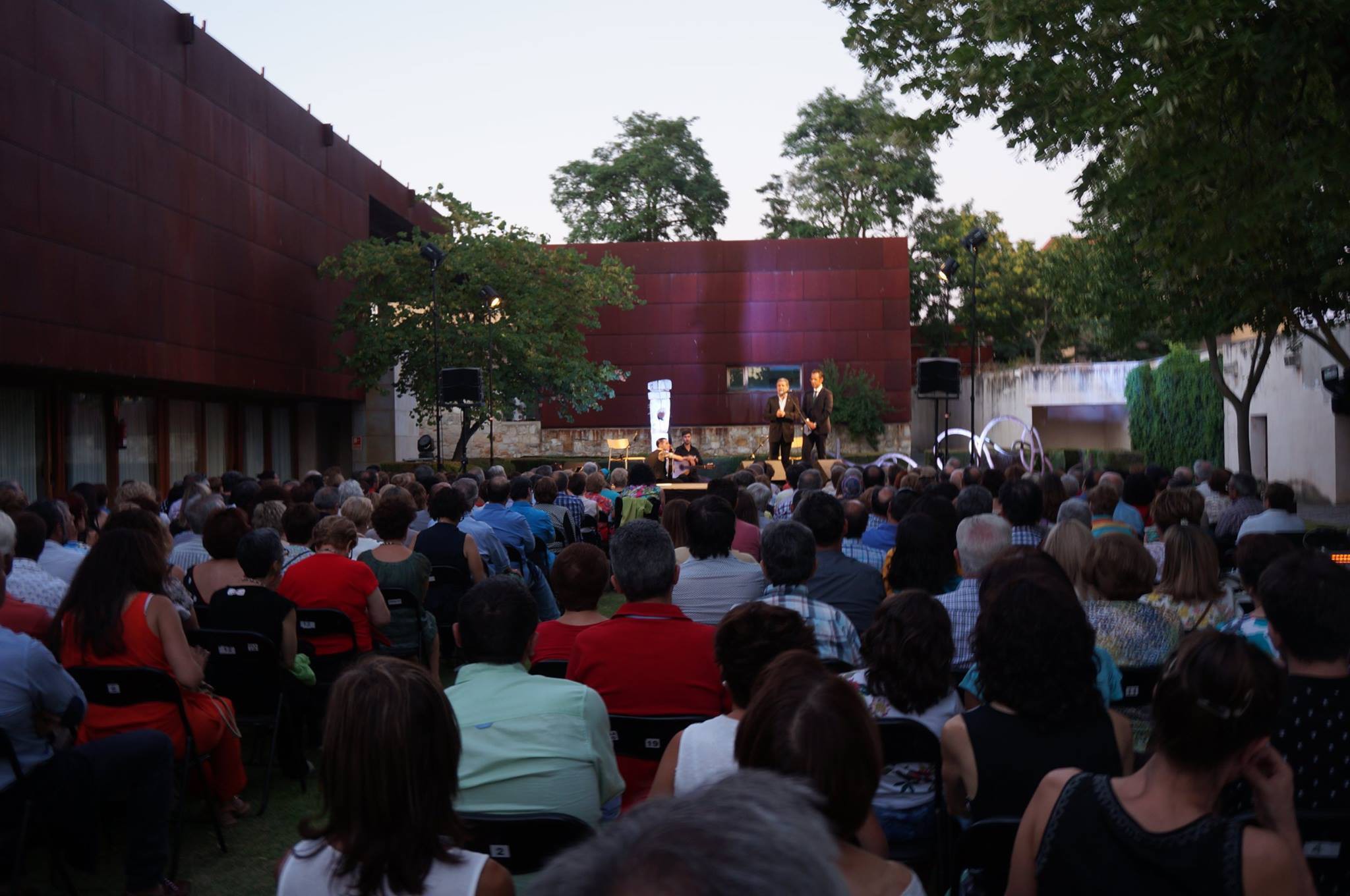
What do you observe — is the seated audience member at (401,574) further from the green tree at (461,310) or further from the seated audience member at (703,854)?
the green tree at (461,310)

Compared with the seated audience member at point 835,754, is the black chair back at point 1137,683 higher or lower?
lower

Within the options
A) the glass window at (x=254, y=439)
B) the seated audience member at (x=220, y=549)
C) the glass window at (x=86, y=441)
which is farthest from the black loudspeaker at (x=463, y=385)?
the seated audience member at (x=220, y=549)

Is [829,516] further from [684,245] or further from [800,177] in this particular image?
[800,177]

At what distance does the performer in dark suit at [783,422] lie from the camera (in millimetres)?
19984

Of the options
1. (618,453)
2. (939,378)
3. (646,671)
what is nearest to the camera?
(646,671)

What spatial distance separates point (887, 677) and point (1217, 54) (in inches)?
216

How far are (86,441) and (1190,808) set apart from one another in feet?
59.7

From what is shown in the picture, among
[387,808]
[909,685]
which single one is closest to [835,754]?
[387,808]

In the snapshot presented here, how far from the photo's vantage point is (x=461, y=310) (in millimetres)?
23188

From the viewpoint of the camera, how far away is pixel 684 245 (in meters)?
35.2

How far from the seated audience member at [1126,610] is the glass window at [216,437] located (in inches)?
774

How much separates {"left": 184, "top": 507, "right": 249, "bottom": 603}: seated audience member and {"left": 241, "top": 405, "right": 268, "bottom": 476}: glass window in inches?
733

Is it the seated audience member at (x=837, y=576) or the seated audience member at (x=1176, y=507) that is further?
the seated audience member at (x=1176, y=507)

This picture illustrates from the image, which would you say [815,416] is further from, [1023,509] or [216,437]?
[1023,509]
